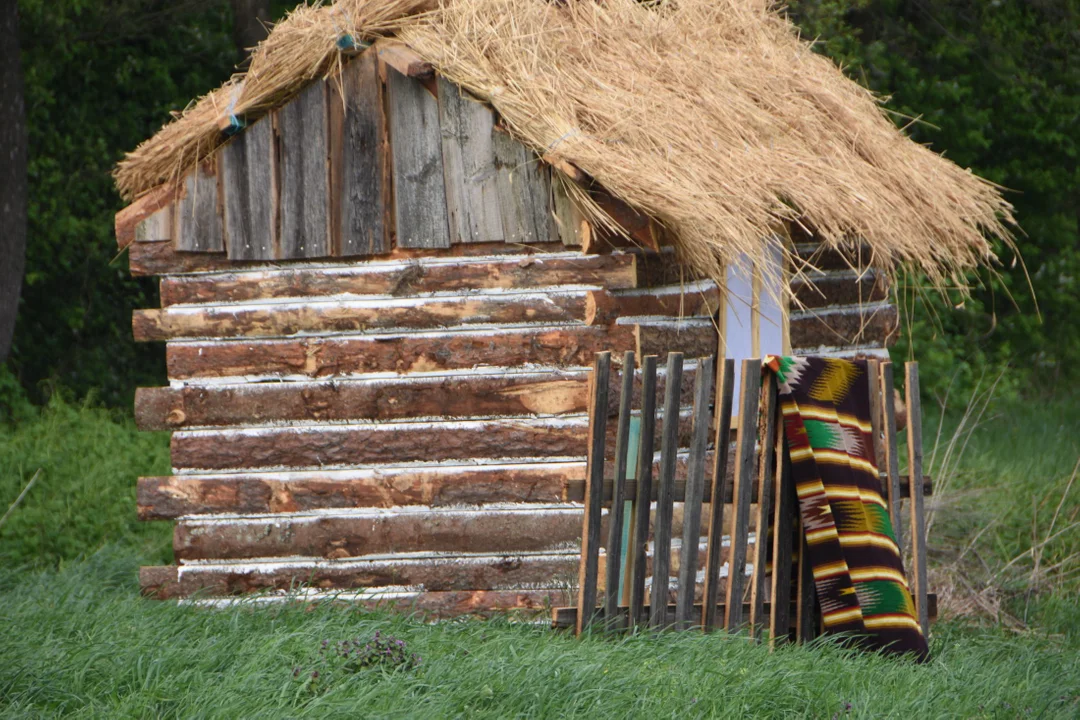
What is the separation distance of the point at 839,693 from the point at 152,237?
13.1 ft

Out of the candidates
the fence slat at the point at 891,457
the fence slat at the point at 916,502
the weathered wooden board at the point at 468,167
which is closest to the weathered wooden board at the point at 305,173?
the weathered wooden board at the point at 468,167

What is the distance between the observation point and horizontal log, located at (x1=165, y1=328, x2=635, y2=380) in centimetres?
594

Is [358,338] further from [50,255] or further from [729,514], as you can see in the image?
[50,255]

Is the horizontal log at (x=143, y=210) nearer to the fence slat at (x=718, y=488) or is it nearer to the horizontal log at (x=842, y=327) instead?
the fence slat at (x=718, y=488)

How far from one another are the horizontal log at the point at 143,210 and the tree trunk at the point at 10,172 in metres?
5.13

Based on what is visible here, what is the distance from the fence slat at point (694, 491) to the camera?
5156 millimetres

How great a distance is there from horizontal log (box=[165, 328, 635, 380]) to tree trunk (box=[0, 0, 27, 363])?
5.47 meters

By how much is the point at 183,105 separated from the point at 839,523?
1081 cm

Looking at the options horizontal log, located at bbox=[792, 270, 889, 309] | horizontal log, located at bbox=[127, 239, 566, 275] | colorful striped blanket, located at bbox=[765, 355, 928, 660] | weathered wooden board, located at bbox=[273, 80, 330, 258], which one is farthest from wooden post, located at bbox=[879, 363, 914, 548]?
weathered wooden board, located at bbox=[273, 80, 330, 258]

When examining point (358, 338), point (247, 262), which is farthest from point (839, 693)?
point (247, 262)

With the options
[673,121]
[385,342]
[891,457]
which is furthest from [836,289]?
[385,342]

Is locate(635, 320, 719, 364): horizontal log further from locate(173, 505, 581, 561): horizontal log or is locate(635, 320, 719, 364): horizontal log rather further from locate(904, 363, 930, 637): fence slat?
locate(904, 363, 930, 637): fence slat

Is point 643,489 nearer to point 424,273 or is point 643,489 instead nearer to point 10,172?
point 424,273

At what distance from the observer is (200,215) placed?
6.36 m
